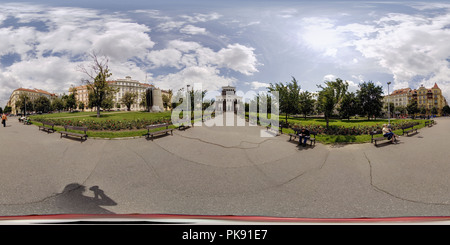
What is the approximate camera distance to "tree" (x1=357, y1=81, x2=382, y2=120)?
22750 mm

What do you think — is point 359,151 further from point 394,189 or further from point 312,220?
point 312,220

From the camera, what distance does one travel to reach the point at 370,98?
23.0 meters

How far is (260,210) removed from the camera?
94.5 inches

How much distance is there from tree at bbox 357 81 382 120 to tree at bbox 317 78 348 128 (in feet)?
64.3

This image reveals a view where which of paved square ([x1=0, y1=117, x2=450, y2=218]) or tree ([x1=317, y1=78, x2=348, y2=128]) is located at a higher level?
tree ([x1=317, y1=78, x2=348, y2=128])

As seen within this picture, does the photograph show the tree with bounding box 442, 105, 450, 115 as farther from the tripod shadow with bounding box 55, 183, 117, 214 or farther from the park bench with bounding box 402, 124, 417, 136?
the tripod shadow with bounding box 55, 183, 117, 214

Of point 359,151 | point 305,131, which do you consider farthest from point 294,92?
point 359,151

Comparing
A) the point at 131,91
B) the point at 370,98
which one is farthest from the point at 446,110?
the point at 131,91

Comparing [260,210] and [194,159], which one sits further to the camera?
[194,159]

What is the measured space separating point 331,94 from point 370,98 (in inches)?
854

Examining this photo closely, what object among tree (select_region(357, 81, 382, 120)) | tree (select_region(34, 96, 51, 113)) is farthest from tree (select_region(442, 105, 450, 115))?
tree (select_region(34, 96, 51, 113))

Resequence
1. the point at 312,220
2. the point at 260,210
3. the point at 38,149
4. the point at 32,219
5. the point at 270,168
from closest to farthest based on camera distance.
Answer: the point at 32,219, the point at 312,220, the point at 260,210, the point at 270,168, the point at 38,149

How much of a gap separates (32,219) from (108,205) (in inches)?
29.6

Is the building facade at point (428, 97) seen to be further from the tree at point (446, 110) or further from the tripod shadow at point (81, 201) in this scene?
the tripod shadow at point (81, 201)
